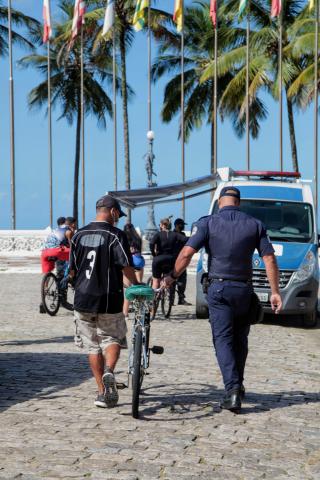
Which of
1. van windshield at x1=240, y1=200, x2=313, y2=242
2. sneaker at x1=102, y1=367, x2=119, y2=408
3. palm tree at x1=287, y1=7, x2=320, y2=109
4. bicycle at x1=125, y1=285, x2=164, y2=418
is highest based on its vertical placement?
palm tree at x1=287, y1=7, x2=320, y2=109

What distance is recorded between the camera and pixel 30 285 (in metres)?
22.4

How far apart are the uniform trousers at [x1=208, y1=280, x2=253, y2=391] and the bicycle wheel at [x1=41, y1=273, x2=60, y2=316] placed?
310 inches

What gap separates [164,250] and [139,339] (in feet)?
27.4

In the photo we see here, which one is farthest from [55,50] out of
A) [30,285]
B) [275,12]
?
[30,285]

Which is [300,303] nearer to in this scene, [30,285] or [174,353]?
[174,353]

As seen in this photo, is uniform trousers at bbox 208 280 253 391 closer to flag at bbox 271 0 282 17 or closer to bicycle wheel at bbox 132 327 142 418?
bicycle wheel at bbox 132 327 142 418

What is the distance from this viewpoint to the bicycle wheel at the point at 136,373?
6.37 m

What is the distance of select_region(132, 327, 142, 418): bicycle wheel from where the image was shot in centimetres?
637

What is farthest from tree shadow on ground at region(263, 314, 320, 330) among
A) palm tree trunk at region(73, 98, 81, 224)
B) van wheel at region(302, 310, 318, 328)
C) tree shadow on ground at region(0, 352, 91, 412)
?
palm tree trunk at region(73, 98, 81, 224)

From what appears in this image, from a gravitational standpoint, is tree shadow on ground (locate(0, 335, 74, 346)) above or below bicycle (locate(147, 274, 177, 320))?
below

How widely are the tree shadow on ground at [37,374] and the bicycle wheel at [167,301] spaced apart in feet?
15.1

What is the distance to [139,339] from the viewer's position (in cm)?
658

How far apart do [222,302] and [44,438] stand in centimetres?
194

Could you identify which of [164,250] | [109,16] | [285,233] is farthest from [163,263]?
[109,16]
